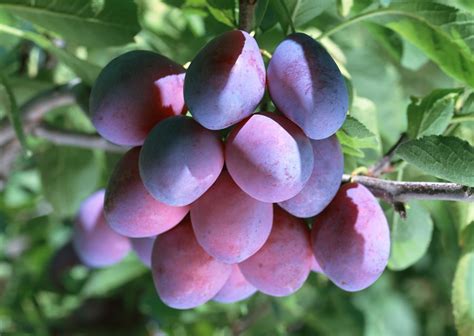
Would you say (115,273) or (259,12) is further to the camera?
Result: (115,273)

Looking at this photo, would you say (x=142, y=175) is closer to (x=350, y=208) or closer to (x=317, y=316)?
(x=350, y=208)

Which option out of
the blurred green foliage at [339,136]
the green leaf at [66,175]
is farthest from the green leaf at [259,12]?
the green leaf at [66,175]

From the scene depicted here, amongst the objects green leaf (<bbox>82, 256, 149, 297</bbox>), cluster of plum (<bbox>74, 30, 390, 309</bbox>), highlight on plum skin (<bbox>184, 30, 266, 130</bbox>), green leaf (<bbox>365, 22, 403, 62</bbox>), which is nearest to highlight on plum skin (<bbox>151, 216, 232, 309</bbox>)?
cluster of plum (<bbox>74, 30, 390, 309</bbox>)

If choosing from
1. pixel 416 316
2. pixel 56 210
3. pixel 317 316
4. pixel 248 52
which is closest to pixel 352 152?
pixel 248 52

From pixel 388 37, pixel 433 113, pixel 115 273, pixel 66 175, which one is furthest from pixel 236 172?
pixel 115 273

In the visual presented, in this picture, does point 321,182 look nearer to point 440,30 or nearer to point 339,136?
point 339,136

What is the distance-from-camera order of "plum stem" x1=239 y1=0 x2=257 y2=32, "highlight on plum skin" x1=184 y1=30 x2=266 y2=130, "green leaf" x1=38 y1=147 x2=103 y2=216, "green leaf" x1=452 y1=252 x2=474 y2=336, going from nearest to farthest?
"highlight on plum skin" x1=184 y1=30 x2=266 y2=130 → "plum stem" x1=239 y1=0 x2=257 y2=32 → "green leaf" x1=452 y1=252 x2=474 y2=336 → "green leaf" x1=38 y1=147 x2=103 y2=216

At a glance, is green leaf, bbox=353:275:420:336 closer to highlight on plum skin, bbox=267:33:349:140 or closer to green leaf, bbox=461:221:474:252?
green leaf, bbox=461:221:474:252

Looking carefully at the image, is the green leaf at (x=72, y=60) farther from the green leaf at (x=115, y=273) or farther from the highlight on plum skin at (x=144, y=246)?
the green leaf at (x=115, y=273)
